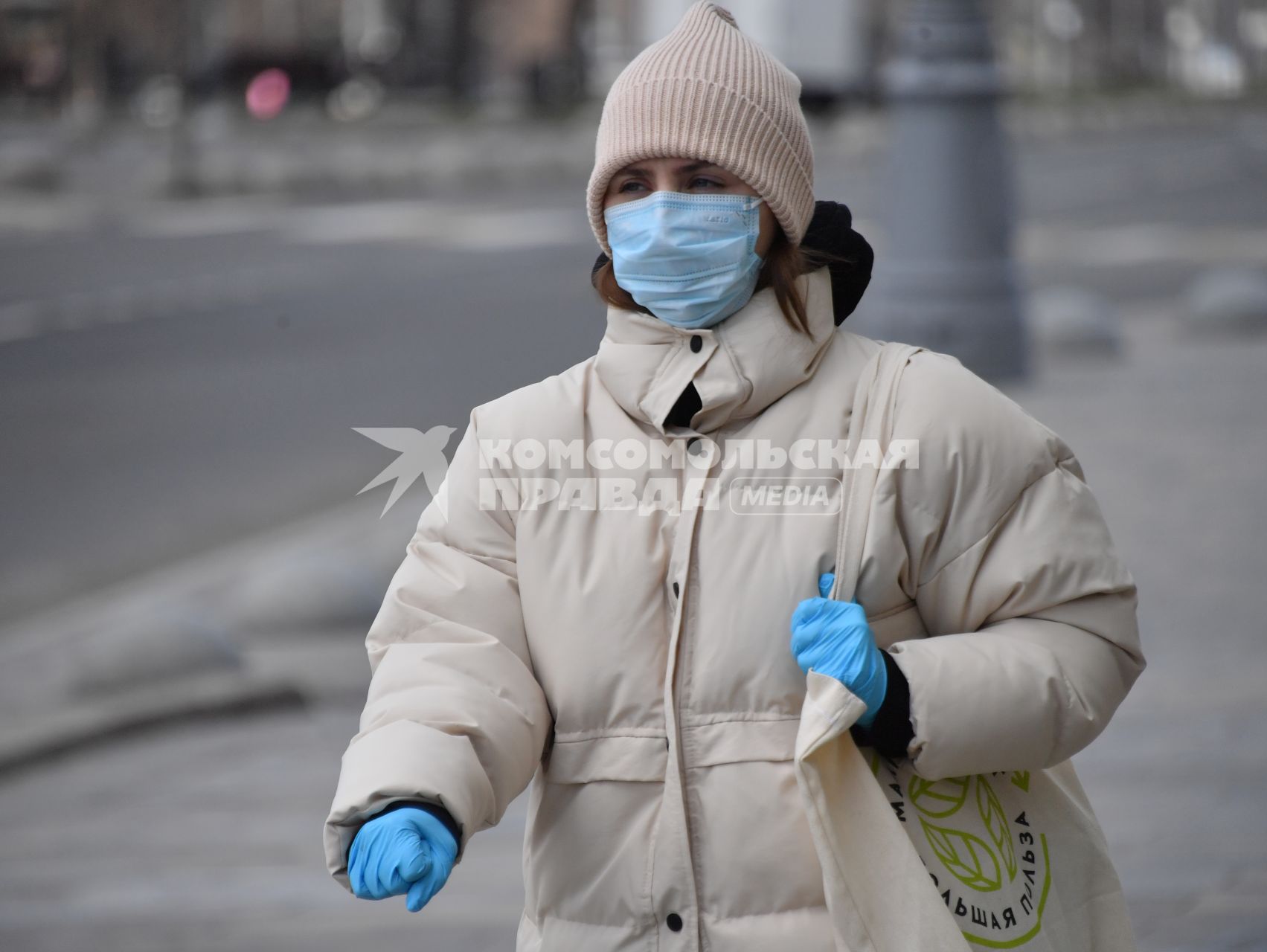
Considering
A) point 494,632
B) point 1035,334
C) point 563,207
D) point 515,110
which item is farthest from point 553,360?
point 515,110

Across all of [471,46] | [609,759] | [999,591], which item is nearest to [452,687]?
[609,759]

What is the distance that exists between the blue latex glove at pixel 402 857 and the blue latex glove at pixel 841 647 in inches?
19.5

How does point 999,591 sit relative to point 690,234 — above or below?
below

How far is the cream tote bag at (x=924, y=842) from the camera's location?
2213 millimetres

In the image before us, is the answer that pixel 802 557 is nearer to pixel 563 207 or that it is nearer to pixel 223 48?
pixel 563 207

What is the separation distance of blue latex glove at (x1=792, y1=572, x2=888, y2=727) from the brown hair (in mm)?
399

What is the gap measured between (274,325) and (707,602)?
1271 centimetres

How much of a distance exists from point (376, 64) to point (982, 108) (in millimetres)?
35017

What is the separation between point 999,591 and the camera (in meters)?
2.32

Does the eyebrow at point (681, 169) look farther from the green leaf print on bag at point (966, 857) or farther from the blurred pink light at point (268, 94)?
the blurred pink light at point (268, 94)

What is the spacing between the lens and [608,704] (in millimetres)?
2344

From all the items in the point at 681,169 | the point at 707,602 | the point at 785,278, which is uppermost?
the point at 681,169

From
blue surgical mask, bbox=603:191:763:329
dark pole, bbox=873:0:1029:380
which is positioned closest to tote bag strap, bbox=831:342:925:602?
Result: blue surgical mask, bbox=603:191:763:329

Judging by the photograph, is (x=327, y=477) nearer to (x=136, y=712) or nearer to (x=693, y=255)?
(x=136, y=712)
